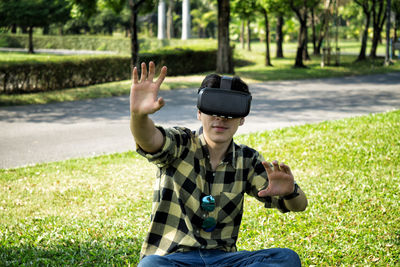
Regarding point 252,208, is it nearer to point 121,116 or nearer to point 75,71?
point 121,116

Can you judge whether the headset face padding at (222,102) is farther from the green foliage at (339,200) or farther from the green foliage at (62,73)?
the green foliage at (62,73)

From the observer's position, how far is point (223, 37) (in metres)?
21.0

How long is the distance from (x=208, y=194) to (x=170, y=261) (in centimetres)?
43

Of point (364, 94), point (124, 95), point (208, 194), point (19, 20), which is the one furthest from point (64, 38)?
point (208, 194)

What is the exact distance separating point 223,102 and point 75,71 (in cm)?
1654

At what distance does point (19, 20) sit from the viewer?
34500mm

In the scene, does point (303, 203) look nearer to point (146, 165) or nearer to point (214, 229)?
point (214, 229)

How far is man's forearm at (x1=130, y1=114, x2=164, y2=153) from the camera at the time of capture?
2.33 meters

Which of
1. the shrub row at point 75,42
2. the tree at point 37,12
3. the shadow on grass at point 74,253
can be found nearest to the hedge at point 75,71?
the shadow on grass at point 74,253

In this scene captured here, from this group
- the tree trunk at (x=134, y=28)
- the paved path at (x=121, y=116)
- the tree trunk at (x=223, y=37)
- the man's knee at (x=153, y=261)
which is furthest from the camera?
the tree trunk at (x=223, y=37)

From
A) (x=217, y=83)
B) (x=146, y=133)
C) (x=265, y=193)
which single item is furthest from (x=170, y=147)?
(x=265, y=193)

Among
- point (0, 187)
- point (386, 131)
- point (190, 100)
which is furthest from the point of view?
point (190, 100)

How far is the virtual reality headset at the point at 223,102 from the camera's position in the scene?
2525mm

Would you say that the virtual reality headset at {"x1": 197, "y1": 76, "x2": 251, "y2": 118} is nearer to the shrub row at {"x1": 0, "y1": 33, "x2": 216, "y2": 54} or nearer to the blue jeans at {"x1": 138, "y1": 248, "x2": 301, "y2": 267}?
the blue jeans at {"x1": 138, "y1": 248, "x2": 301, "y2": 267}
